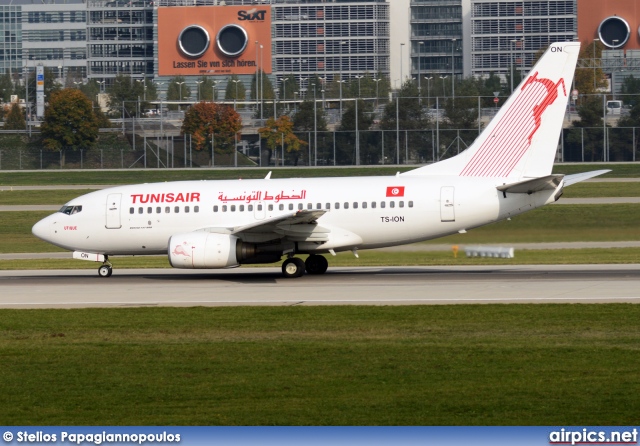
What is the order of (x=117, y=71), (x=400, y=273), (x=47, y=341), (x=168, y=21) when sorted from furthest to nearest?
1. (x=117, y=71)
2. (x=168, y=21)
3. (x=400, y=273)
4. (x=47, y=341)

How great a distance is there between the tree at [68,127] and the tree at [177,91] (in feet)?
144

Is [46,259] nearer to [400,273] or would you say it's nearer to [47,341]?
[400,273]

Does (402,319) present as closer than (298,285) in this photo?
Yes

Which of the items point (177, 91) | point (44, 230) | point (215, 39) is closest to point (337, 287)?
point (44, 230)

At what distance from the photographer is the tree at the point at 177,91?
154 metres

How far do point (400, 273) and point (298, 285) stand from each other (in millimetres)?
4965

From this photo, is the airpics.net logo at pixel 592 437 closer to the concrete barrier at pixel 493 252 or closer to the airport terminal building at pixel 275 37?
the concrete barrier at pixel 493 252

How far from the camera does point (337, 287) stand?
32062 millimetres

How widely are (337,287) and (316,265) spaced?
15.9 ft

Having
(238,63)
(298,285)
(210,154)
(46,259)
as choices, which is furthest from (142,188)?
(238,63)

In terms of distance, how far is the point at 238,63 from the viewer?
172m

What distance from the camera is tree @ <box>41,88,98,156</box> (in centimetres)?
10569

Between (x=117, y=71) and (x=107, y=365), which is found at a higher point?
(x=117, y=71)

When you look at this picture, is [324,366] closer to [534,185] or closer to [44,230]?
[534,185]
